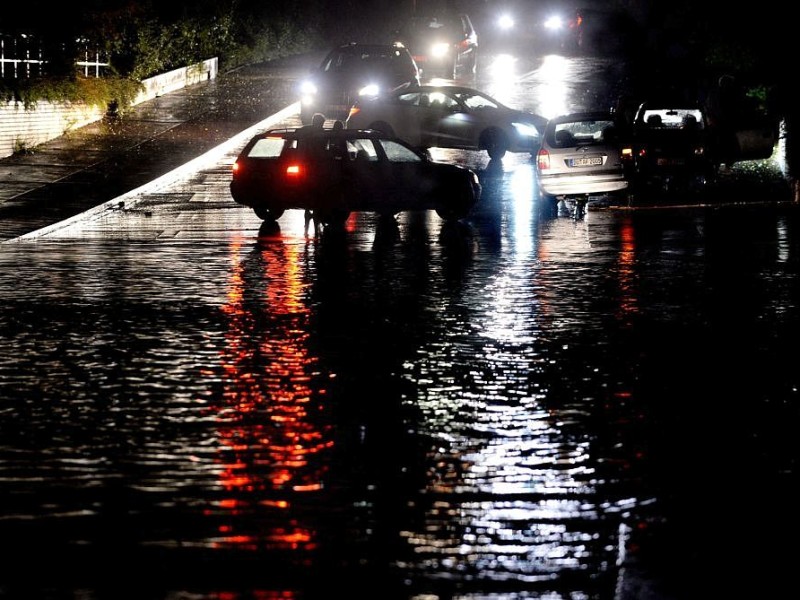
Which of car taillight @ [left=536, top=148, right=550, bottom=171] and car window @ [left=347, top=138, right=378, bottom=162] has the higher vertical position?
car window @ [left=347, top=138, right=378, bottom=162]

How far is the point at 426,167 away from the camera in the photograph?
25.4m

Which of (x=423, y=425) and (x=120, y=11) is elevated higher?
(x=120, y=11)

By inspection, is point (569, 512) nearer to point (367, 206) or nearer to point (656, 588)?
point (656, 588)

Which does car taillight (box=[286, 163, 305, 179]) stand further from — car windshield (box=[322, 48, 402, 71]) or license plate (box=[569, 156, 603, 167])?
car windshield (box=[322, 48, 402, 71])

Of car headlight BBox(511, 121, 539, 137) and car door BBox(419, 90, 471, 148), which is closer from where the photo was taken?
car headlight BBox(511, 121, 539, 137)

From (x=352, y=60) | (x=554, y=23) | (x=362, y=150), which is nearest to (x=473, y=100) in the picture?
(x=352, y=60)

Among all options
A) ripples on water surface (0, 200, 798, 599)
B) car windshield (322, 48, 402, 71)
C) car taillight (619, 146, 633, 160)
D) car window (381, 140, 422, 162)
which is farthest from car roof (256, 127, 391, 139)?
car windshield (322, 48, 402, 71)

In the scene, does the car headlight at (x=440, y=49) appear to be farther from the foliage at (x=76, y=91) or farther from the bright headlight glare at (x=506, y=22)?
the bright headlight glare at (x=506, y=22)

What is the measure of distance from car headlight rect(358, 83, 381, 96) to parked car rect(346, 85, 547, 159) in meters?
3.00

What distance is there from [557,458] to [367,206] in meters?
16.3

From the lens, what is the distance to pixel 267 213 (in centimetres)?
2533

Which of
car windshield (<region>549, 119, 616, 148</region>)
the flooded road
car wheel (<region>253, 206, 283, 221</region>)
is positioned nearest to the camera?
the flooded road

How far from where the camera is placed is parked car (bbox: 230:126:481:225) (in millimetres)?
24314

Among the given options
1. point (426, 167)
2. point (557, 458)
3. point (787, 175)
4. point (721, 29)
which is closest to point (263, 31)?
point (721, 29)
